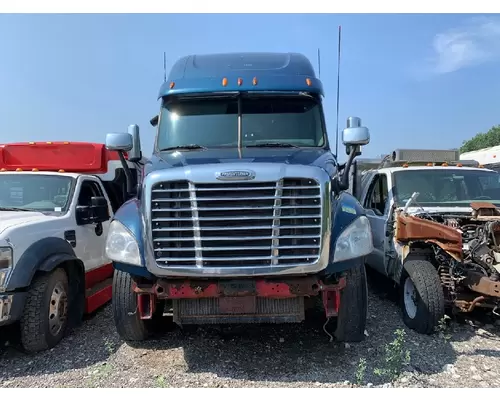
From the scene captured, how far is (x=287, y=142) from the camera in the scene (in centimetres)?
507

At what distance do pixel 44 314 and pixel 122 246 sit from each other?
1256 millimetres

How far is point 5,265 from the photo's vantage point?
14.0 feet

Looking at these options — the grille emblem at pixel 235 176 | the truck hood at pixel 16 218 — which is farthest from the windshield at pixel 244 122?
the truck hood at pixel 16 218

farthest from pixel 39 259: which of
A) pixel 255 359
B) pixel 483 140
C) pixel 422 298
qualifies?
pixel 483 140

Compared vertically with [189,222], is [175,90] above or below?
above

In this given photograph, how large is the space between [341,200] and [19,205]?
13.2 ft

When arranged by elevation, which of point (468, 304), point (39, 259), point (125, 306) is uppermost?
point (39, 259)

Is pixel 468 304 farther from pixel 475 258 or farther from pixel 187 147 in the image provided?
pixel 187 147

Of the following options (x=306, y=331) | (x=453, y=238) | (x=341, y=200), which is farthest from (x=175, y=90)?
(x=453, y=238)

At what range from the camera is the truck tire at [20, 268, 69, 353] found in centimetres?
445

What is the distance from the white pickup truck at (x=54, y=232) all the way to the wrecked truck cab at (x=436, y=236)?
351cm

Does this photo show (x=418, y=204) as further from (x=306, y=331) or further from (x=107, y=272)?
(x=107, y=272)

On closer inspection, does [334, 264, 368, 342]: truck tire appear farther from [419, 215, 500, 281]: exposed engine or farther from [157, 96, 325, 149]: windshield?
[157, 96, 325, 149]: windshield

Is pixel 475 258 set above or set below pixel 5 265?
below
